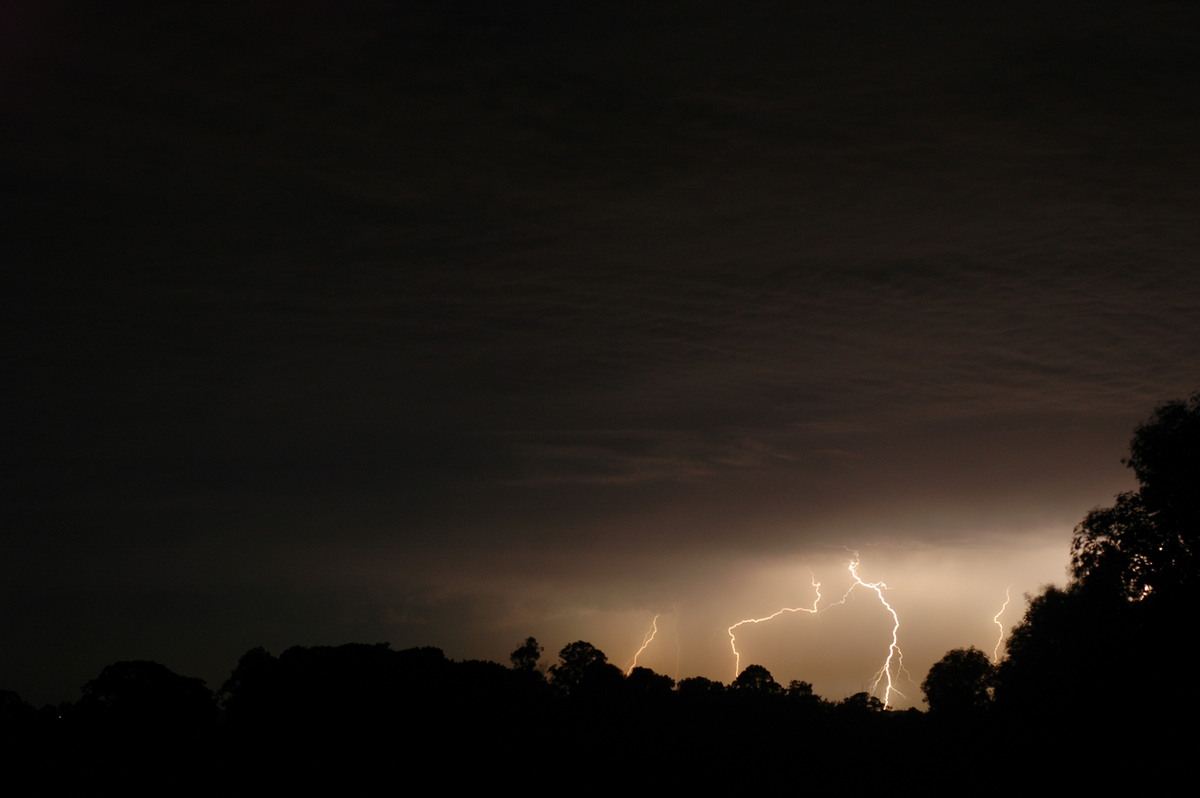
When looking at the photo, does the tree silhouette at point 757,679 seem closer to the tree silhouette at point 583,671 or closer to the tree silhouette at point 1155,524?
the tree silhouette at point 583,671

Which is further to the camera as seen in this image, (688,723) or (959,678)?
(959,678)

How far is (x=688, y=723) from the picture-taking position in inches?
2228

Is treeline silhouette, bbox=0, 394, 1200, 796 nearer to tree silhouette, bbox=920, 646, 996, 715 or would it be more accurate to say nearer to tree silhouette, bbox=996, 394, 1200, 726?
tree silhouette, bbox=996, 394, 1200, 726

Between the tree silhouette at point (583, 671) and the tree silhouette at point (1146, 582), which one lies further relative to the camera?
the tree silhouette at point (583, 671)

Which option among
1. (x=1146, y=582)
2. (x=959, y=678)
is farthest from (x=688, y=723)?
(x=959, y=678)

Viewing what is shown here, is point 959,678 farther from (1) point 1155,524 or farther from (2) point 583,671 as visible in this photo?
(1) point 1155,524

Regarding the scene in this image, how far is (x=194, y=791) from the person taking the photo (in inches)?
1677

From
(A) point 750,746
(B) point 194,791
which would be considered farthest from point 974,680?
(B) point 194,791

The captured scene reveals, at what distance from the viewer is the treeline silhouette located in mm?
34688

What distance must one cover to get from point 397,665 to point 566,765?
2405 centimetres

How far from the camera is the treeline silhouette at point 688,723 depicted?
114 feet

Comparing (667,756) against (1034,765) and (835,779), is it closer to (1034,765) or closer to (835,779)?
(835,779)

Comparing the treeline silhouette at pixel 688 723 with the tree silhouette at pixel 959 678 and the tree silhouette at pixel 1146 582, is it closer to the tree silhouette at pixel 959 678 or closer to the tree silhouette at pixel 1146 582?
the tree silhouette at pixel 1146 582

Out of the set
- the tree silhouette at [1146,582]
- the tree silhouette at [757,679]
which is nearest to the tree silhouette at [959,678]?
the tree silhouette at [757,679]
